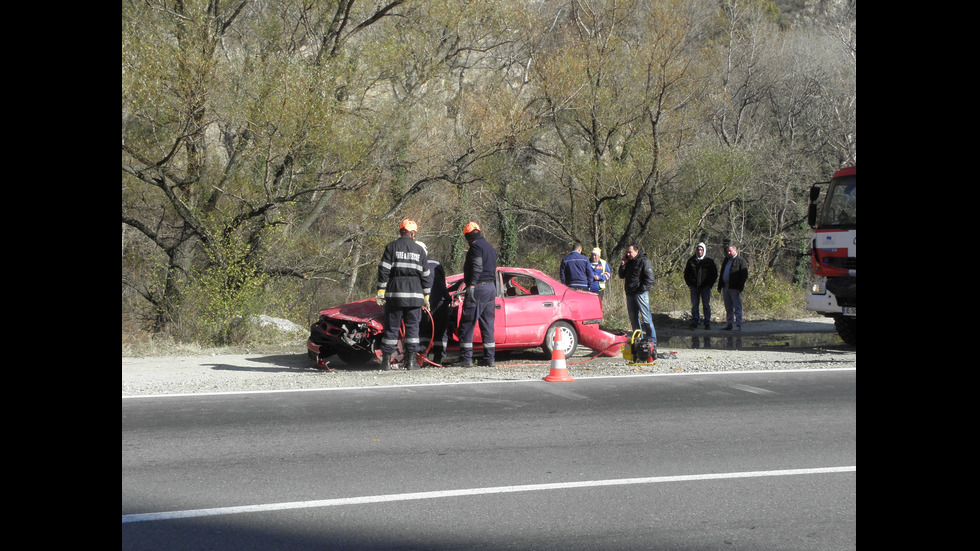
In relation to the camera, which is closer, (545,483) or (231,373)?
(545,483)

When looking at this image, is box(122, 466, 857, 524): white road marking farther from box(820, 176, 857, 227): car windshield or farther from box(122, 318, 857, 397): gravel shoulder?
box(820, 176, 857, 227): car windshield

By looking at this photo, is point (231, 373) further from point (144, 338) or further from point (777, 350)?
point (777, 350)

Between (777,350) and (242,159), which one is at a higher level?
(242,159)

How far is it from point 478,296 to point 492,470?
207 inches

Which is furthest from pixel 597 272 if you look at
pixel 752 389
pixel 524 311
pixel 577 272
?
pixel 752 389

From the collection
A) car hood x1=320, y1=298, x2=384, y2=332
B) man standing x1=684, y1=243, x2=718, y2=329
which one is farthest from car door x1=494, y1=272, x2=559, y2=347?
man standing x1=684, y1=243, x2=718, y2=329

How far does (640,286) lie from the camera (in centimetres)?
1234

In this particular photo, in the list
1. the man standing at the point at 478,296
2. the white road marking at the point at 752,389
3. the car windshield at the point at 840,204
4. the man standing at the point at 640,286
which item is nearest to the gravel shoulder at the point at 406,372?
the man standing at the point at 478,296

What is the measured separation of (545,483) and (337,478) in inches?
56.7

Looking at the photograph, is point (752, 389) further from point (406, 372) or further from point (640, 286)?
point (406, 372)
